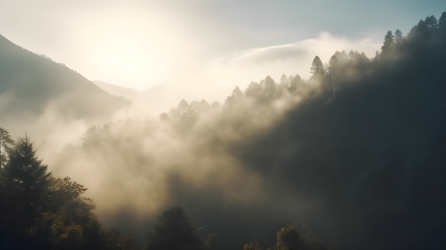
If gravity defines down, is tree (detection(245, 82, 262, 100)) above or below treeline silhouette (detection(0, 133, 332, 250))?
above

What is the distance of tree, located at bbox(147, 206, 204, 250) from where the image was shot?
81.3 ft

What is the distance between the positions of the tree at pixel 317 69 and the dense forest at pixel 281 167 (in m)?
0.44

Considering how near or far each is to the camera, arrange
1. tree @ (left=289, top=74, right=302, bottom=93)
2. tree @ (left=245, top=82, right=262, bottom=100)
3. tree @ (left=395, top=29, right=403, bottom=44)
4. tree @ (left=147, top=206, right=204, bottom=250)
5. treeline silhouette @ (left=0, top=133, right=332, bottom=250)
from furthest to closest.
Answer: tree @ (left=245, top=82, right=262, bottom=100)
tree @ (left=289, top=74, right=302, bottom=93)
tree @ (left=395, top=29, right=403, bottom=44)
tree @ (left=147, top=206, right=204, bottom=250)
treeline silhouette @ (left=0, top=133, right=332, bottom=250)

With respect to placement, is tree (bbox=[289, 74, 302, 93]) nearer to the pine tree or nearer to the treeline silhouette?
the treeline silhouette

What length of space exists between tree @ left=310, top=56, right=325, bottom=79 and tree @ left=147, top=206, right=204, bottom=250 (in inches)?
3339

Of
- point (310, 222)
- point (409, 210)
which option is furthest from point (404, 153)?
point (310, 222)

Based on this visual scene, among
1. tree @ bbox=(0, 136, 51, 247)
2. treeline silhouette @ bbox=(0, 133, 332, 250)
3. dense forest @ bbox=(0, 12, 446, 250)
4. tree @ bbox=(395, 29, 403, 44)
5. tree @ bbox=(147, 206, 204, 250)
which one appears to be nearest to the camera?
treeline silhouette @ bbox=(0, 133, 332, 250)

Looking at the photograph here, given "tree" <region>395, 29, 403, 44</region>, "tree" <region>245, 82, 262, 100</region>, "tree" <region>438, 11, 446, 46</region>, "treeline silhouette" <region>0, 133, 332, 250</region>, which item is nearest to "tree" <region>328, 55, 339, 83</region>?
"tree" <region>395, 29, 403, 44</region>

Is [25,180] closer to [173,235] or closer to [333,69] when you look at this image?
[173,235]

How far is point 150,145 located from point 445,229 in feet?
362

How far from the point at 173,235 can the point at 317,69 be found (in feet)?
291

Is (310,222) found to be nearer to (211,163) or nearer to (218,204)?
(218,204)

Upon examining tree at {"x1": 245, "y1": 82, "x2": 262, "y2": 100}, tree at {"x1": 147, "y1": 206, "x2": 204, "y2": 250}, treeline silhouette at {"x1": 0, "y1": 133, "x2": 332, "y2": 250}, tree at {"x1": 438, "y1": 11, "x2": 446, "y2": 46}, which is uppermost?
tree at {"x1": 245, "y1": 82, "x2": 262, "y2": 100}

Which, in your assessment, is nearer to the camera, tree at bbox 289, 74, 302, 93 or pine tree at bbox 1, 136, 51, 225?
pine tree at bbox 1, 136, 51, 225
